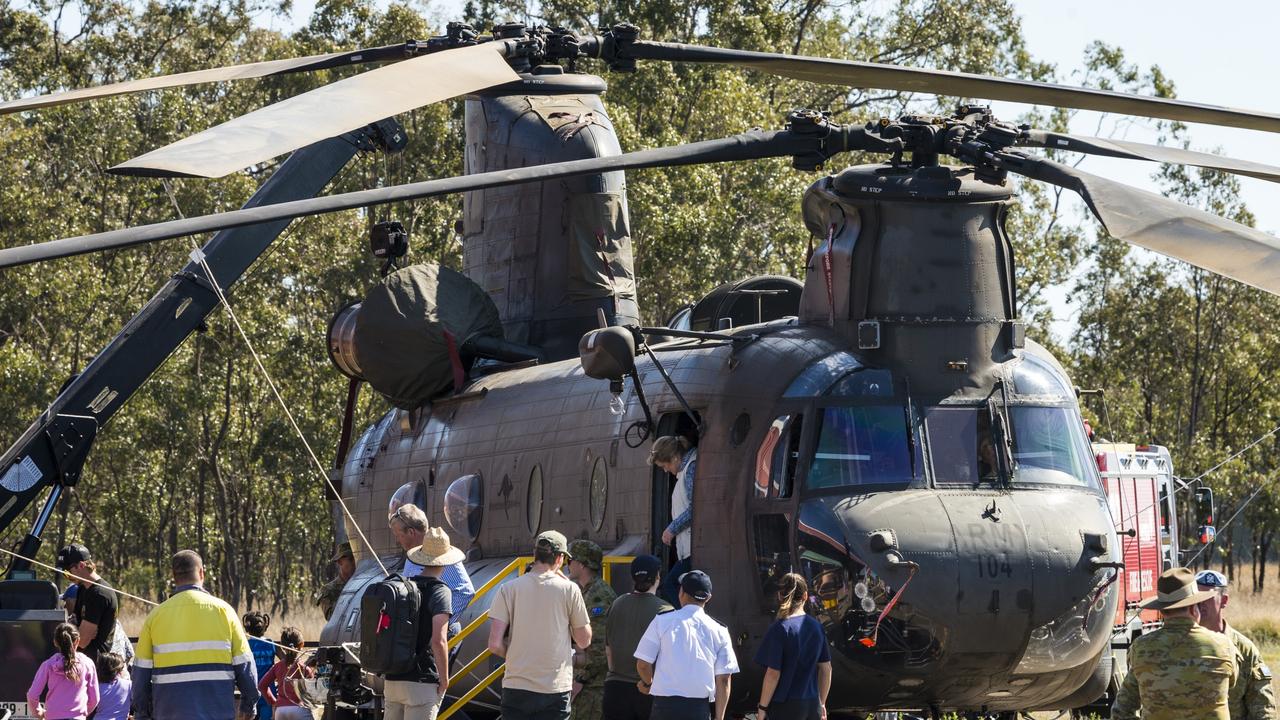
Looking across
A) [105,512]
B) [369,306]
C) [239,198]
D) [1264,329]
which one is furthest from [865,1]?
[369,306]

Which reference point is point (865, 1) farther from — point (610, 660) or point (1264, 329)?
point (610, 660)

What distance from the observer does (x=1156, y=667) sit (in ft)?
27.0

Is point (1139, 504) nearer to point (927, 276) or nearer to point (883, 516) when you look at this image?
point (927, 276)

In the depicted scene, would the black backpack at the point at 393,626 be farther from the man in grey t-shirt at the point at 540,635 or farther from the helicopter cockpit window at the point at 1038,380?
the helicopter cockpit window at the point at 1038,380

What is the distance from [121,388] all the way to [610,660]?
6.53 metres

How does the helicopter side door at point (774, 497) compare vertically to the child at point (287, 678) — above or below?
above

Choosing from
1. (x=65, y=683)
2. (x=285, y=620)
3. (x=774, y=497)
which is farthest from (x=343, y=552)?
(x=285, y=620)

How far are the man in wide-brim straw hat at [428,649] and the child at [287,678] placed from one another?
3030 millimetres

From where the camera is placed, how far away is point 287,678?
1317cm

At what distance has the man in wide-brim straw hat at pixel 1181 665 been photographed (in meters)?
8.13

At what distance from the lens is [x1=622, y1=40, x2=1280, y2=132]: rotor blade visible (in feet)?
32.6

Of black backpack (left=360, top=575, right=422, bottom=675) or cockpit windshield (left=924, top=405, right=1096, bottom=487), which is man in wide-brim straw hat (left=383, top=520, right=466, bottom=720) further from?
cockpit windshield (left=924, top=405, right=1096, bottom=487)

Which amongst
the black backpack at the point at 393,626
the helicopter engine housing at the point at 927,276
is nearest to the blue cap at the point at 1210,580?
the helicopter engine housing at the point at 927,276

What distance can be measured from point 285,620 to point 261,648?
23.0m
